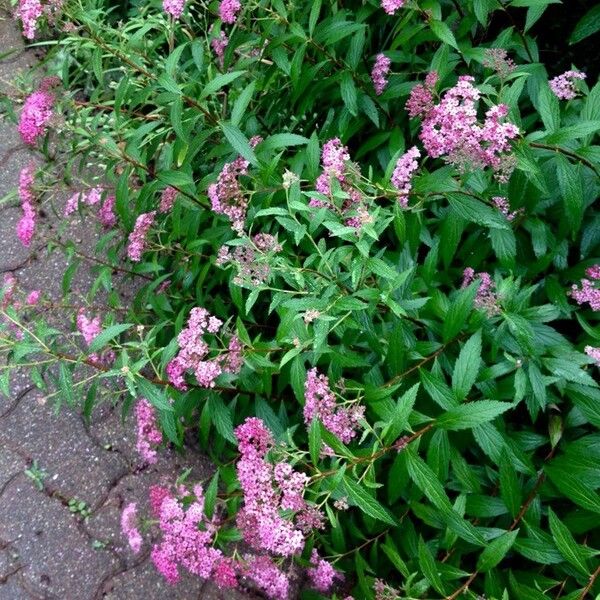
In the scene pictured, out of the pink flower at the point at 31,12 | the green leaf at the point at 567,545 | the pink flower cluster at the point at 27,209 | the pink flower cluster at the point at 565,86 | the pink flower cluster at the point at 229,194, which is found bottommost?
the green leaf at the point at 567,545

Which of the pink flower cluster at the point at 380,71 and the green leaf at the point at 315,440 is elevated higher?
Answer: the pink flower cluster at the point at 380,71

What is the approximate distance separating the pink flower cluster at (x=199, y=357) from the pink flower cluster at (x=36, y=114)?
0.77m

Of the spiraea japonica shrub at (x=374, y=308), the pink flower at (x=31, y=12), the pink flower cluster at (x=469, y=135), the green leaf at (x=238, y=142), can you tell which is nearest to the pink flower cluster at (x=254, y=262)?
the spiraea japonica shrub at (x=374, y=308)

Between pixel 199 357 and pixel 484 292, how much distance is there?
0.71 metres

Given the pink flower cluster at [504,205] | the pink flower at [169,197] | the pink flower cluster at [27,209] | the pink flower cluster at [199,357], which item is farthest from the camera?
Answer: the pink flower cluster at [27,209]

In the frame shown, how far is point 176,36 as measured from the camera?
2682mm

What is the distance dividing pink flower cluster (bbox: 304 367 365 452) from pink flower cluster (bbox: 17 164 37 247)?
116cm

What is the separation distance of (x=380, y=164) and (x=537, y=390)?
882 mm

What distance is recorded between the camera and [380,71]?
1.99 m

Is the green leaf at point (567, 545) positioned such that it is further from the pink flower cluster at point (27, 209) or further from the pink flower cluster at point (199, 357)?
the pink flower cluster at point (27, 209)

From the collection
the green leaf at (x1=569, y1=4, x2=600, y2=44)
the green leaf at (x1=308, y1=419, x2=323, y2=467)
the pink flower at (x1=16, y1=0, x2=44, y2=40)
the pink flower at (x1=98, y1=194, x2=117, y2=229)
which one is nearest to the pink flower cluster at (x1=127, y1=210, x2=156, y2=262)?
the pink flower at (x1=98, y1=194, x2=117, y2=229)

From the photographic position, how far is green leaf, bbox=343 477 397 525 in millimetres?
1389

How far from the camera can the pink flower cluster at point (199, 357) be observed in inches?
64.2

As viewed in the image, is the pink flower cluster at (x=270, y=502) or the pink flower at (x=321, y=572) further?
the pink flower at (x=321, y=572)
